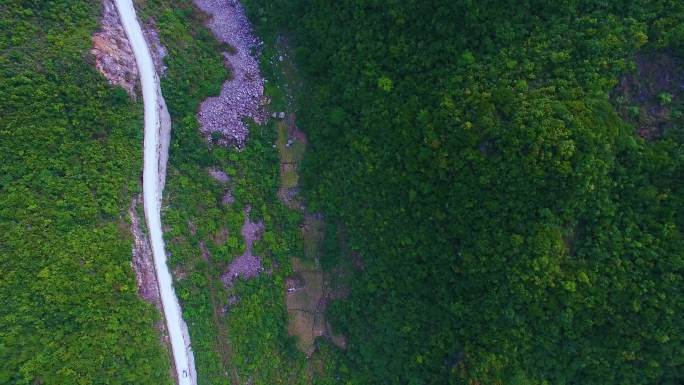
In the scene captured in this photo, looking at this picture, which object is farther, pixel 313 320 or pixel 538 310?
pixel 313 320

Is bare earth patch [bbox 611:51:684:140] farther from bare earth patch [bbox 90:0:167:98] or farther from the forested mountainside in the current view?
bare earth patch [bbox 90:0:167:98]

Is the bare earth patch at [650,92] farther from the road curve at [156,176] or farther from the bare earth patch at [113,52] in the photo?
the bare earth patch at [113,52]

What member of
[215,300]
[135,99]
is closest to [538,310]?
[215,300]

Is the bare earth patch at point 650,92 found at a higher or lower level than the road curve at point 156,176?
higher

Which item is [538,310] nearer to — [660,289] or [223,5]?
[660,289]

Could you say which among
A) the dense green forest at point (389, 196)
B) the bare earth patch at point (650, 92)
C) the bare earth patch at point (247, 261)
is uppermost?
the bare earth patch at point (650, 92)

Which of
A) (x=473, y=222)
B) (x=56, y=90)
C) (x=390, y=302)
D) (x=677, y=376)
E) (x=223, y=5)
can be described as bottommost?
(x=390, y=302)

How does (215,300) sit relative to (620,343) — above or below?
below

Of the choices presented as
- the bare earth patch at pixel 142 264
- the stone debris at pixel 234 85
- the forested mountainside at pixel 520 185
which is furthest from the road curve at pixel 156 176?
the forested mountainside at pixel 520 185
